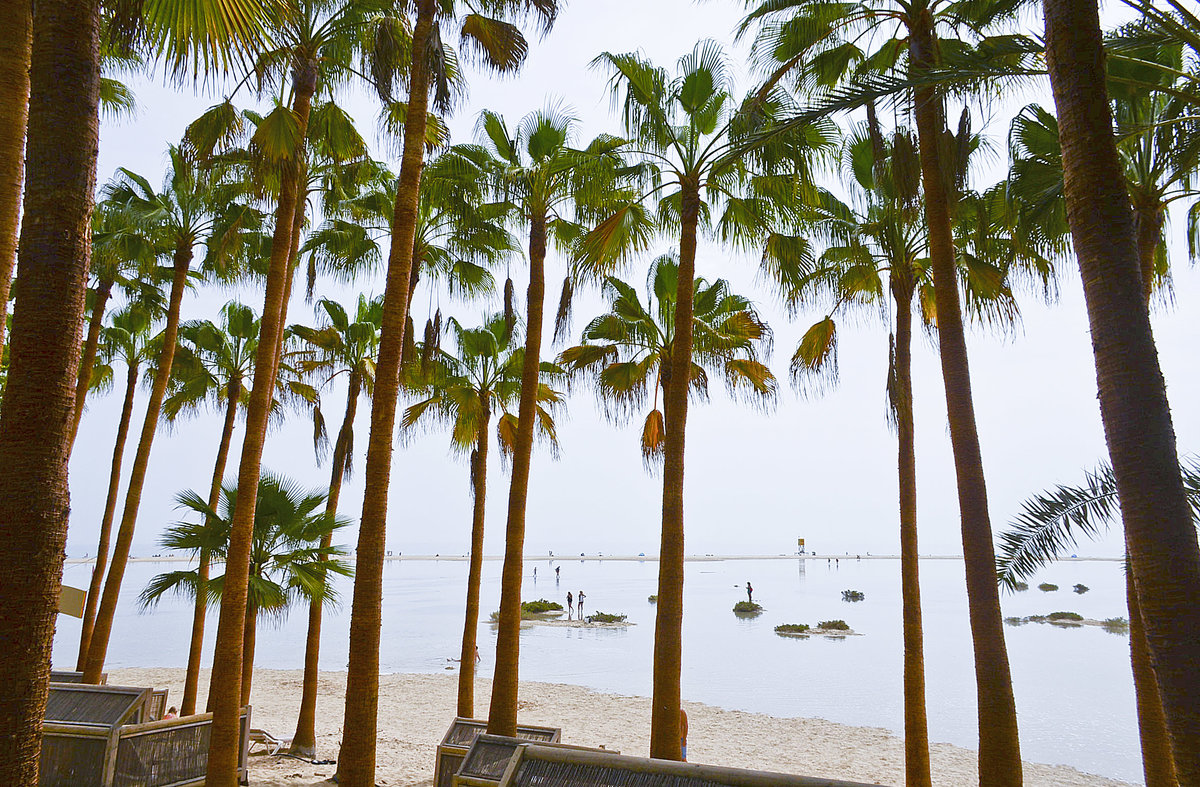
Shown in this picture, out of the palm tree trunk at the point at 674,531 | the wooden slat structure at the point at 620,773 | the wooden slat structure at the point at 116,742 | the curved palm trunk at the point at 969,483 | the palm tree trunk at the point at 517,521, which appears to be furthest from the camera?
the palm tree trunk at the point at 517,521

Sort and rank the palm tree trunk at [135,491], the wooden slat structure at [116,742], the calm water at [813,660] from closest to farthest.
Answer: the wooden slat structure at [116,742], the palm tree trunk at [135,491], the calm water at [813,660]

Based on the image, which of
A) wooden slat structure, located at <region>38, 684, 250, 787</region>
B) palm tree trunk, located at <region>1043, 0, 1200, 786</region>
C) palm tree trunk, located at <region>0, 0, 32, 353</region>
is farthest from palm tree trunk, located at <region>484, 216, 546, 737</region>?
palm tree trunk, located at <region>1043, 0, 1200, 786</region>

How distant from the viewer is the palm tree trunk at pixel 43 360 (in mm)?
3137

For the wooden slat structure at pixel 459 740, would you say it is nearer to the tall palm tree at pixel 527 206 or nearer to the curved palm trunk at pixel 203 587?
the tall palm tree at pixel 527 206

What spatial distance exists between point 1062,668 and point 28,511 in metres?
A: 35.7

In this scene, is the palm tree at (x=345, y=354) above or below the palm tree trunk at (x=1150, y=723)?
above

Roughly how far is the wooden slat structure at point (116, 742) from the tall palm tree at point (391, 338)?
3515mm

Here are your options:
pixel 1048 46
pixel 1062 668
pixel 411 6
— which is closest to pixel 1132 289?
pixel 1048 46

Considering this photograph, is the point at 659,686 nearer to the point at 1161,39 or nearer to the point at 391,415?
the point at 391,415

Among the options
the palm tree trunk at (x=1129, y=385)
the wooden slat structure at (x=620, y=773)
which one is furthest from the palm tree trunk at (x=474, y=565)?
the palm tree trunk at (x=1129, y=385)

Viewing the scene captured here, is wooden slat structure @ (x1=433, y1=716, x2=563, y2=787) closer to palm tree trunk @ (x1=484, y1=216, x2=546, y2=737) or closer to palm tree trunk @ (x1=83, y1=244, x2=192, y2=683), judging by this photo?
palm tree trunk @ (x1=484, y1=216, x2=546, y2=737)

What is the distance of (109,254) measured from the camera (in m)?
14.4

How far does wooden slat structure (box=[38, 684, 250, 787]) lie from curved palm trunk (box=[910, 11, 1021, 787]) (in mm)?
9209

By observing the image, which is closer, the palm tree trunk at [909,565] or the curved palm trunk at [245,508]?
the curved palm trunk at [245,508]
